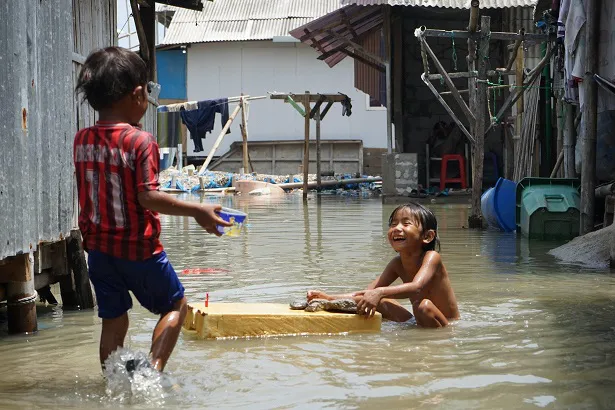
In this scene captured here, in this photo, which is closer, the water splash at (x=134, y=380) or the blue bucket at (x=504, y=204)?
the water splash at (x=134, y=380)

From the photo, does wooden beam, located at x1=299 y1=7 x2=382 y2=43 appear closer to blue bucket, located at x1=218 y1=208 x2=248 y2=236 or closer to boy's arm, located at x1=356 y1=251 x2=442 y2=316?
boy's arm, located at x1=356 y1=251 x2=442 y2=316

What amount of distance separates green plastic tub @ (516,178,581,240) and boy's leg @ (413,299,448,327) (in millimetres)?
5591

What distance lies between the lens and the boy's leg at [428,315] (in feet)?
17.4

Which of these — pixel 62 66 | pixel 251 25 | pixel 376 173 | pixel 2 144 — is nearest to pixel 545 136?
pixel 62 66

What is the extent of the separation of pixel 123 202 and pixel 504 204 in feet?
29.4

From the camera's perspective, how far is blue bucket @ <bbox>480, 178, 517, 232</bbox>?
467 inches

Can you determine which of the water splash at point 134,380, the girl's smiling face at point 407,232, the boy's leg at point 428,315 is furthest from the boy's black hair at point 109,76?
the boy's leg at point 428,315

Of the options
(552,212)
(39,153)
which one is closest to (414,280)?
(39,153)

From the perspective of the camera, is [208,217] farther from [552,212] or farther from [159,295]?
[552,212]

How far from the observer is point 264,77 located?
1245 inches

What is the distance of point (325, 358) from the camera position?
14.8ft

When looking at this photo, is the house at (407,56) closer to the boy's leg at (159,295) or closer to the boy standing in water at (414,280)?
the boy standing in water at (414,280)

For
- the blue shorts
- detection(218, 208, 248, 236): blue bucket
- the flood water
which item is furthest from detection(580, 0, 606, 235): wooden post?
the blue shorts

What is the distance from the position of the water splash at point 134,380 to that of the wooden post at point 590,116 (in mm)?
6995
